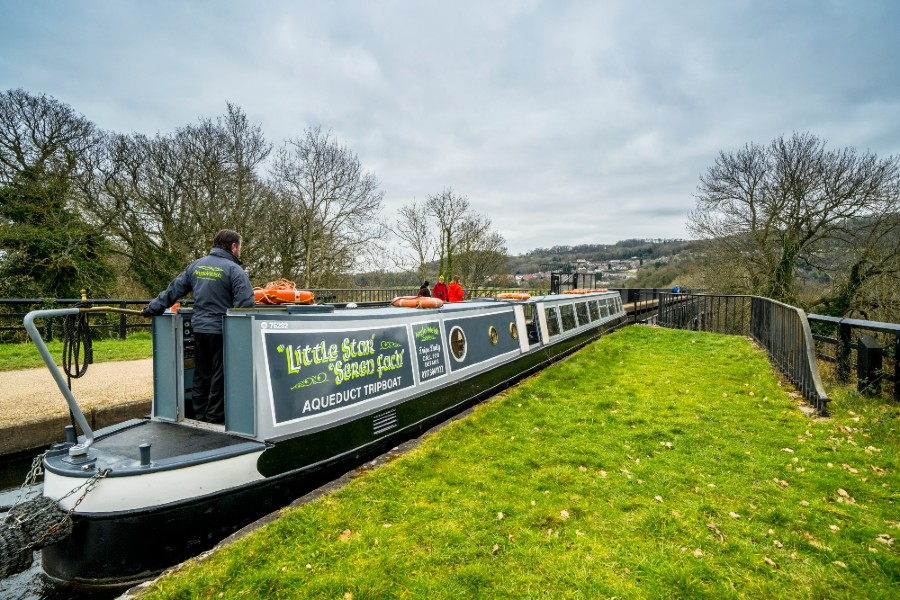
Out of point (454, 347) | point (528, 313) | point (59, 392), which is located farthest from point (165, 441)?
point (528, 313)

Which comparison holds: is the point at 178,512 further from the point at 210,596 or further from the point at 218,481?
the point at 210,596

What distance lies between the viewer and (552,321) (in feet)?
27.9

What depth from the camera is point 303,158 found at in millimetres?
19125

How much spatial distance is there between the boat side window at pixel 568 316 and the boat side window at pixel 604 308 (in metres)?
2.88

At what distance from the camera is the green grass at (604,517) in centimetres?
239

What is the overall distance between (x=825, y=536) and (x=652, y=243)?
54595 millimetres

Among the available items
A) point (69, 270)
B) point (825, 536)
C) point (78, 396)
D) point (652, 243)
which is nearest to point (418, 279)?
point (69, 270)

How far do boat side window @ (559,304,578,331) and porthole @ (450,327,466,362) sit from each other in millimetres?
4060

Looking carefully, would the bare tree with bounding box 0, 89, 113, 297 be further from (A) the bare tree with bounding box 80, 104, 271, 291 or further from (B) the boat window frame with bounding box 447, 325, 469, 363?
(B) the boat window frame with bounding box 447, 325, 469, 363

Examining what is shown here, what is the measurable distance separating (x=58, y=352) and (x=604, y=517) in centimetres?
967

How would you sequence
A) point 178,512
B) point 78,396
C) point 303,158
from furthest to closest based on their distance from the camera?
point 303,158
point 78,396
point 178,512

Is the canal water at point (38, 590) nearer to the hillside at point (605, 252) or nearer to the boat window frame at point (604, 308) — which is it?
the boat window frame at point (604, 308)

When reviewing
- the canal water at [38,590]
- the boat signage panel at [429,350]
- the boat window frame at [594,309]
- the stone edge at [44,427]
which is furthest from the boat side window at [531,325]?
the canal water at [38,590]

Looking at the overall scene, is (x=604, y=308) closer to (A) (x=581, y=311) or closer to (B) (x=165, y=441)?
(A) (x=581, y=311)
